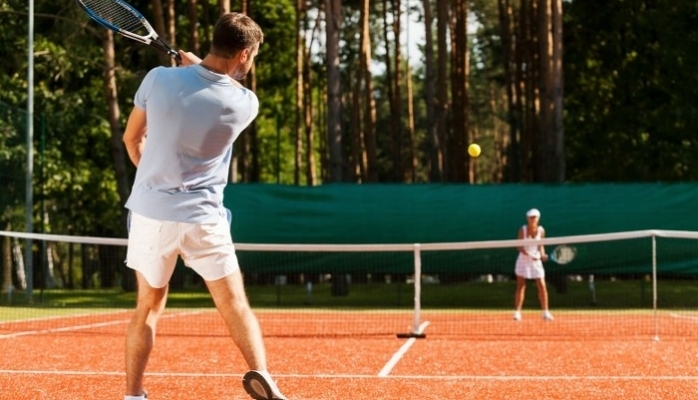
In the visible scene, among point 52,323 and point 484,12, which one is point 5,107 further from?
point 484,12

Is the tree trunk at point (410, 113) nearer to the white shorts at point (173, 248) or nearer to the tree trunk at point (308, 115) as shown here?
the tree trunk at point (308, 115)

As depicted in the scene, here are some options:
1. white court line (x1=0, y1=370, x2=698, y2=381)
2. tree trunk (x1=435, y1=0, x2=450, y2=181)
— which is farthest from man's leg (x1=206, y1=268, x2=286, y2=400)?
tree trunk (x1=435, y1=0, x2=450, y2=181)

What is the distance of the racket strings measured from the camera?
7238 mm

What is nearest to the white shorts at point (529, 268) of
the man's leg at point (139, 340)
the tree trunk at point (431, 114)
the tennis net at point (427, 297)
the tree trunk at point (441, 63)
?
the tennis net at point (427, 297)

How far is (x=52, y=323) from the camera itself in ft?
53.0

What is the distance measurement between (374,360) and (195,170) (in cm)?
521

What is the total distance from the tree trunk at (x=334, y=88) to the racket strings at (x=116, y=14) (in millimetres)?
19923

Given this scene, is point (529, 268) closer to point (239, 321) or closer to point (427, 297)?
point (427, 297)

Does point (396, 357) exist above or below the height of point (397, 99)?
below

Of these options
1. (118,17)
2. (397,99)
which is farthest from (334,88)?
(118,17)

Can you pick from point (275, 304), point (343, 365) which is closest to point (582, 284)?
point (275, 304)

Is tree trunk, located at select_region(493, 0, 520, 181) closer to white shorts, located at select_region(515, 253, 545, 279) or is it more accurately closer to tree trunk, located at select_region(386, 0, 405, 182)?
tree trunk, located at select_region(386, 0, 405, 182)

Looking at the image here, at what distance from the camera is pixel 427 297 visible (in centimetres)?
2356

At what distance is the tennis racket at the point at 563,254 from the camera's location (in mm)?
21125
